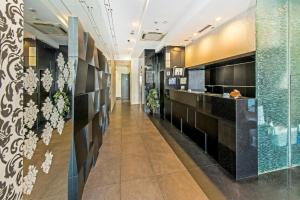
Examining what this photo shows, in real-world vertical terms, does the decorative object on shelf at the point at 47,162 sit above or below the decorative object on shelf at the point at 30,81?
below

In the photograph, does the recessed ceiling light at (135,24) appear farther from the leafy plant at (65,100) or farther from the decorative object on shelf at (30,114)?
the decorative object on shelf at (30,114)

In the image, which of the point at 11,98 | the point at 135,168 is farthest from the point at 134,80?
the point at 11,98

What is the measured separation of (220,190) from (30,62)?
2.63 m

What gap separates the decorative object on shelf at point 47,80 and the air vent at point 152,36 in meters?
5.55

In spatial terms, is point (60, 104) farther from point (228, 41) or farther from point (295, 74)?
point (228, 41)

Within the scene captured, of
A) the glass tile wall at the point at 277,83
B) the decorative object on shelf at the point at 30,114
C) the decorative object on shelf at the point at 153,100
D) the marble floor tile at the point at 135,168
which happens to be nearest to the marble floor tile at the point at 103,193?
the marble floor tile at the point at 135,168

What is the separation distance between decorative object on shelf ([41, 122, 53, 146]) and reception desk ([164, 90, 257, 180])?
95.2 inches

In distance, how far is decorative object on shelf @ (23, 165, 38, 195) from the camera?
3.59 feet

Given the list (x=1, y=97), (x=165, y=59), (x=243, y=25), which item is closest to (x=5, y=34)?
(x=1, y=97)

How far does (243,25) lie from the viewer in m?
4.37

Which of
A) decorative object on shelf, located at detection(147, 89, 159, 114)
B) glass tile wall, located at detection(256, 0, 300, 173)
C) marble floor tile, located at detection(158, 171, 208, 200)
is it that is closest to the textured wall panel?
glass tile wall, located at detection(256, 0, 300, 173)

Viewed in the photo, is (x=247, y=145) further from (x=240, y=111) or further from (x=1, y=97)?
(x=1, y=97)

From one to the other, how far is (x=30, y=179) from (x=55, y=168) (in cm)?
58

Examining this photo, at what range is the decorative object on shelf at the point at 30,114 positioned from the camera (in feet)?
3.66
